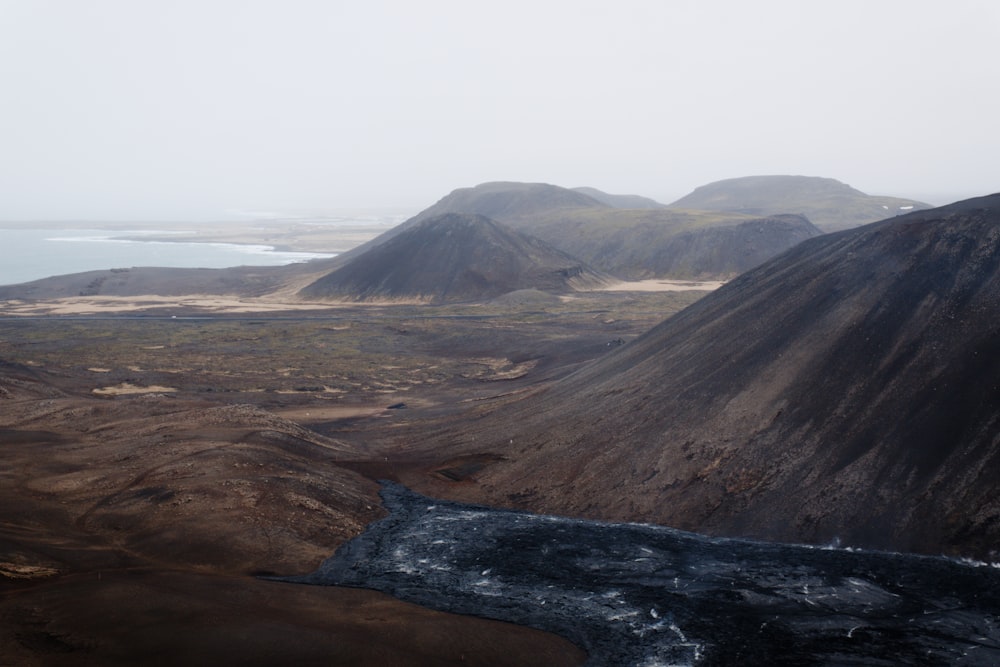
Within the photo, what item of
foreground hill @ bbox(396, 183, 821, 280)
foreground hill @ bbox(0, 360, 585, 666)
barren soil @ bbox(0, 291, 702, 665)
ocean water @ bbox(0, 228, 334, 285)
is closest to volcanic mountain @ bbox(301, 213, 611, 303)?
foreground hill @ bbox(396, 183, 821, 280)

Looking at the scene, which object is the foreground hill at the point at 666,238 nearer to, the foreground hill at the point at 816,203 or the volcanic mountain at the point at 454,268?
the volcanic mountain at the point at 454,268

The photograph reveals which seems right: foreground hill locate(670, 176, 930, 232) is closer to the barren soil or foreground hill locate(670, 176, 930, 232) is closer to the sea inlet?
the barren soil

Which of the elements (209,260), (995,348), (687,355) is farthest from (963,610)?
(209,260)

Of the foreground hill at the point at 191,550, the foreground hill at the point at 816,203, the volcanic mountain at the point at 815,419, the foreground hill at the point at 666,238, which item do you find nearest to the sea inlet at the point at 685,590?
the foreground hill at the point at 191,550

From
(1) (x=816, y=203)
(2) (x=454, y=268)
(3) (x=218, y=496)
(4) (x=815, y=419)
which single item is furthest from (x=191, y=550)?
(1) (x=816, y=203)

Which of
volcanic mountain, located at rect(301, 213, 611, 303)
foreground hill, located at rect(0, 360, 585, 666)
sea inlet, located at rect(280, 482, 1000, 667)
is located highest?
volcanic mountain, located at rect(301, 213, 611, 303)

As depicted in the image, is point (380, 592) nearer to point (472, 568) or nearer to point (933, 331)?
point (472, 568)

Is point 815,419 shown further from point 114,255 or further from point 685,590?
point 114,255
